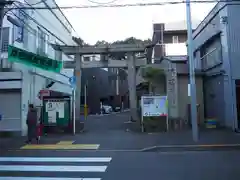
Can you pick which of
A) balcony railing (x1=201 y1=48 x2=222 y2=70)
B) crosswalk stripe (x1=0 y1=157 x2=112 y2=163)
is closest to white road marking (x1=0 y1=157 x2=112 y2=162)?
crosswalk stripe (x1=0 y1=157 x2=112 y2=163)

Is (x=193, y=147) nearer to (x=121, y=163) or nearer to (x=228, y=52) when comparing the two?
(x=121, y=163)

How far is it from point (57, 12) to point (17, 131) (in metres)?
14.6

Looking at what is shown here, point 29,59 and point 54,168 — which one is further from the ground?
point 29,59

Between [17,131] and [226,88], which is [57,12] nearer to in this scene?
[17,131]

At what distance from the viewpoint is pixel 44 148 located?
12.3 m

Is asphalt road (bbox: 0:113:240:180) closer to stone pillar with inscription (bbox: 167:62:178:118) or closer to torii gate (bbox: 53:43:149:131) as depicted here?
stone pillar with inscription (bbox: 167:62:178:118)

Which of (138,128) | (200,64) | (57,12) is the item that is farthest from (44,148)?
(57,12)

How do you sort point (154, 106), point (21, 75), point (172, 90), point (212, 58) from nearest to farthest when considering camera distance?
point (21, 75), point (154, 106), point (172, 90), point (212, 58)

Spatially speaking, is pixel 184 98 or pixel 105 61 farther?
pixel 105 61

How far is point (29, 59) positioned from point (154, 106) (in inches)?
291

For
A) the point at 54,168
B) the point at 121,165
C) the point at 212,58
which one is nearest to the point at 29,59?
the point at 54,168

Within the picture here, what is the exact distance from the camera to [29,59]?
15.6 metres

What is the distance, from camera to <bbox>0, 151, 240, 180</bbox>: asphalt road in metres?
7.50

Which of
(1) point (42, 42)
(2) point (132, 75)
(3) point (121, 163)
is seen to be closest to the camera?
(3) point (121, 163)
